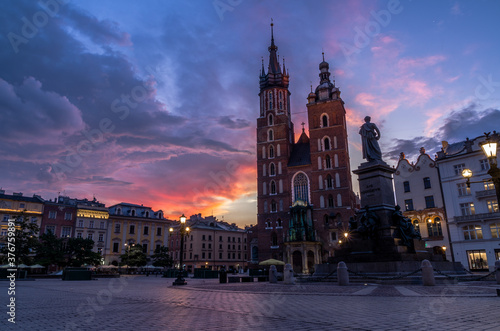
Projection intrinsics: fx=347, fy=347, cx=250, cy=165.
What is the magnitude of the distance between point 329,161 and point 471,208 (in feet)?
83.5

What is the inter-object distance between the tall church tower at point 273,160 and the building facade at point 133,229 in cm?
2231

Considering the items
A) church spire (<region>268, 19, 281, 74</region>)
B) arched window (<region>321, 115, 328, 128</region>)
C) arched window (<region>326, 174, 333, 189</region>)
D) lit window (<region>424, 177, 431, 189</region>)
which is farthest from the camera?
church spire (<region>268, 19, 281, 74</region>)

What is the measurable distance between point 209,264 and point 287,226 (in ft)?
111

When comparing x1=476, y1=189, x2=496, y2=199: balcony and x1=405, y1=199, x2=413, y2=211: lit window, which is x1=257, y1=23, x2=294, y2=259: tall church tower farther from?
x1=476, y1=189, x2=496, y2=199: balcony

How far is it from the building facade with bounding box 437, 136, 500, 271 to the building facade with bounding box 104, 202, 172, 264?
5255cm

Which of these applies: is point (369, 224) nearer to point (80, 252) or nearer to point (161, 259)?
point (80, 252)

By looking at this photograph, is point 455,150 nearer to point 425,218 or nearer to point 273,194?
point 425,218

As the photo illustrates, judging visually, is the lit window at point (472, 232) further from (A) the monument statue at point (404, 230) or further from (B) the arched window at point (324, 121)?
(B) the arched window at point (324, 121)

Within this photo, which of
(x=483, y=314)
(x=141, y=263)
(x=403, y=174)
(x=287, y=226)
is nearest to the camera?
(x=483, y=314)

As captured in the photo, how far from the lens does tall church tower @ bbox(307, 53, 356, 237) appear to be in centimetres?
5900

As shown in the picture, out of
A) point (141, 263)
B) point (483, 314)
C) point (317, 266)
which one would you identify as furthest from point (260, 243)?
point (483, 314)

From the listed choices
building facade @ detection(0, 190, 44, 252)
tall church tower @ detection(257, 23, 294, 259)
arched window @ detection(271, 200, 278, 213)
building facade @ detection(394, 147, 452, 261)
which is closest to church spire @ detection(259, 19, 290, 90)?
tall church tower @ detection(257, 23, 294, 259)

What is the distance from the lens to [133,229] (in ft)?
229

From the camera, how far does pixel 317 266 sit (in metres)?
20.2
